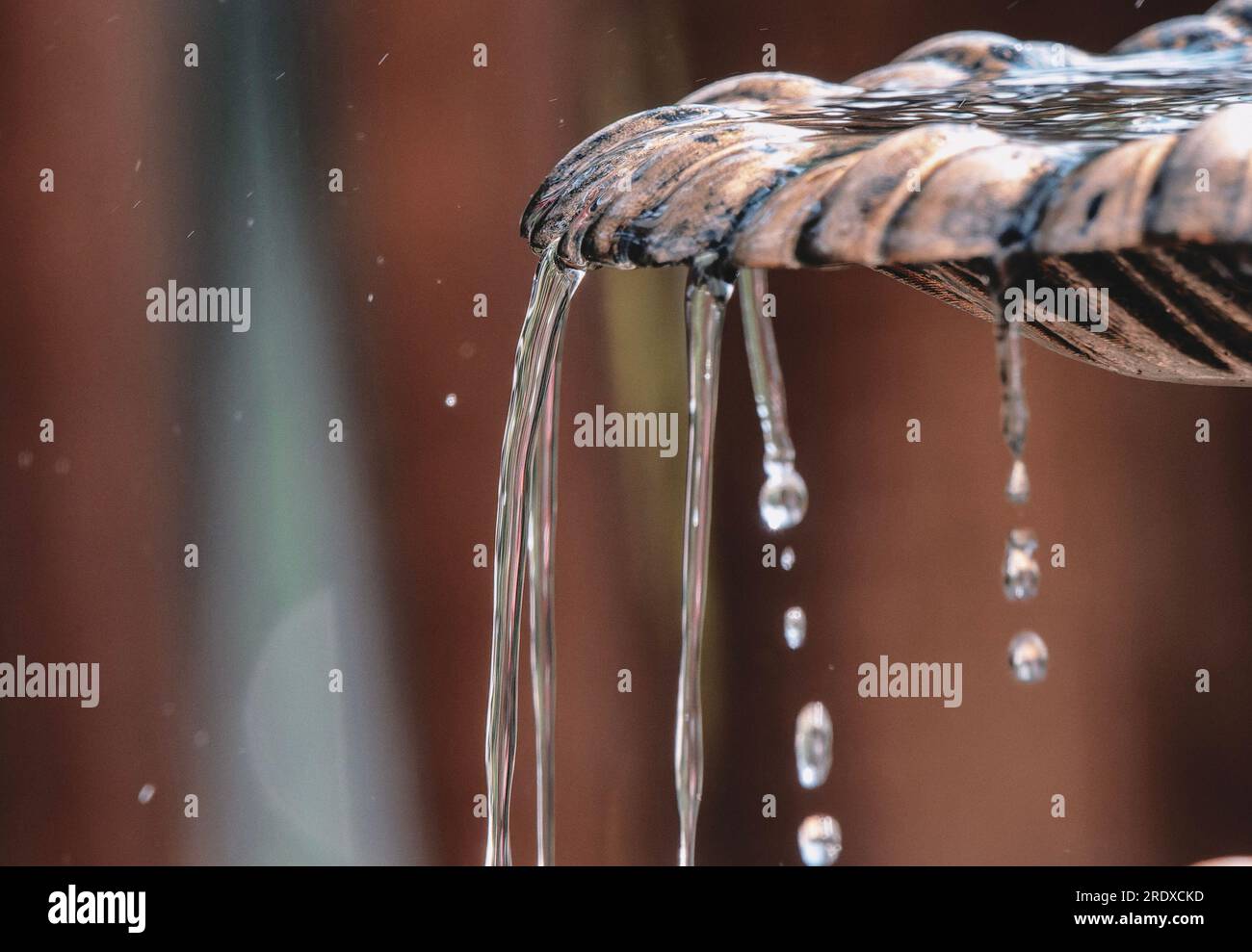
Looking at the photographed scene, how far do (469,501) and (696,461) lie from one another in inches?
45.1

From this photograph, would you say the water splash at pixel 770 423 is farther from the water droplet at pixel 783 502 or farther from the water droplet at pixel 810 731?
the water droplet at pixel 810 731

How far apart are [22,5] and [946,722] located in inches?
65.8

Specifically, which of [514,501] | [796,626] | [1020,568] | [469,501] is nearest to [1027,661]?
[1020,568]

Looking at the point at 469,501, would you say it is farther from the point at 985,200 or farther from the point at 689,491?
the point at 985,200

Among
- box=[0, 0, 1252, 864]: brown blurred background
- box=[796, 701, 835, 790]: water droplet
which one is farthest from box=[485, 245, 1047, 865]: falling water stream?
box=[0, 0, 1252, 864]: brown blurred background

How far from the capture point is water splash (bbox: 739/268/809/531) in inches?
31.4

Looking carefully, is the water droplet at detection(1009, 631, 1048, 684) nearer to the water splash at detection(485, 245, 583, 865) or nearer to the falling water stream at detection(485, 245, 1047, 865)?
the falling water stream at detection(485, 245, 1047, 865)

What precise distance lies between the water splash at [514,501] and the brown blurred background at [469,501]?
0.91m

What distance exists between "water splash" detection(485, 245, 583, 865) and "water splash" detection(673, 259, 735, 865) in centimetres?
11

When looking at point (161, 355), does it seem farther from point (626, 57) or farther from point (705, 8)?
point (705, 8)

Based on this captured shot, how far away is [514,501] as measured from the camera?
999 millimetres

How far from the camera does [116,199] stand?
1.90 m

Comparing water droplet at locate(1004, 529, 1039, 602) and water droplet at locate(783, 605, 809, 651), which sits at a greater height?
water droplet at locate(1004, 529, 1039, 602)

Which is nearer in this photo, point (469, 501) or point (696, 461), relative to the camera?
point (696, 461)
